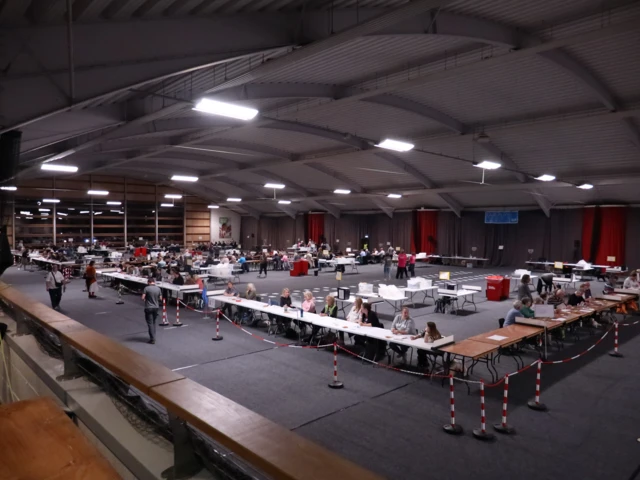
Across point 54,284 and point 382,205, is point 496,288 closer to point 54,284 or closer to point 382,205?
point 54,284

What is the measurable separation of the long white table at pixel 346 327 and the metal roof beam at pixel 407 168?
490 inches

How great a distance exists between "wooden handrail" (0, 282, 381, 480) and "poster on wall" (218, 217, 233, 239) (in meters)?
41.2

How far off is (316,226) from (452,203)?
13.3m

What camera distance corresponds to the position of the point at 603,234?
2341cm

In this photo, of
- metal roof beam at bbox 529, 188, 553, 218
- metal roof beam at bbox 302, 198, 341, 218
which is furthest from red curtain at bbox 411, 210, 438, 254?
metal roof beam at bbox 529, 188, 553, 218

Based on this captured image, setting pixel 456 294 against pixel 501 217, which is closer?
pixel 456 294

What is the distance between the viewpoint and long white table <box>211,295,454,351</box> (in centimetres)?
723

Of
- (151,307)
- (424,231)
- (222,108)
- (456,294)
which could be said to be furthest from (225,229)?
(222,108)

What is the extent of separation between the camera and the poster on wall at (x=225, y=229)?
43.0 m

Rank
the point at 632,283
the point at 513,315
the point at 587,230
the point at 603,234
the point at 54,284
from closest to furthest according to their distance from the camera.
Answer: the point at 513,315, the point at 54,284, the point at 632,283, the point at 603,234, the point at 587,230

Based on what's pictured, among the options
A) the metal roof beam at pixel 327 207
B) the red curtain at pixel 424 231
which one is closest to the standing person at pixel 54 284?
the metal roof beam at pixel 327 207

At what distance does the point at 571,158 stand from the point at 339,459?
2018cm

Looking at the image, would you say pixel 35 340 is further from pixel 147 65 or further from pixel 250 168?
A: pixel 250 168

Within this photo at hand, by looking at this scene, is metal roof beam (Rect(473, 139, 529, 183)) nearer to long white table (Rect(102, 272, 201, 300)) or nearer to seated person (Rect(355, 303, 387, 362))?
seated person (Rect(355, 303, 387, 362))
